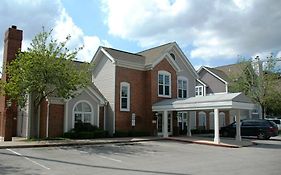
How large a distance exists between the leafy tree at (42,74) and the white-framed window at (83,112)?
8.76 ft

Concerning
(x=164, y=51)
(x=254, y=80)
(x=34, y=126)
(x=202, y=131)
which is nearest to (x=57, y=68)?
(x=34, y=126)

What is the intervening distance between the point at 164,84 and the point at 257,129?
9.35 m

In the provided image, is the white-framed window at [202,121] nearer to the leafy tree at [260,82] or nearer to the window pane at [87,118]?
the leafy tree at [260,82]

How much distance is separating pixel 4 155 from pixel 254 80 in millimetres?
35679

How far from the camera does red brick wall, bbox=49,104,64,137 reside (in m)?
24.3

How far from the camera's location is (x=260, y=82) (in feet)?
138

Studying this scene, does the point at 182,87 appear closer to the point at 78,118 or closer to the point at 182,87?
the point at 182,87

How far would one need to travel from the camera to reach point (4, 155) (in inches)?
603

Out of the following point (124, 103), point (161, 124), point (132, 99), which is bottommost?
point (161, 124)

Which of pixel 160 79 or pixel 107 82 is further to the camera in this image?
pixel 160 79

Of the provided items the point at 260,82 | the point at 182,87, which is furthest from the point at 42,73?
the point at 260,82

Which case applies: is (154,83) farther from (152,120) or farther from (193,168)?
(193,168)

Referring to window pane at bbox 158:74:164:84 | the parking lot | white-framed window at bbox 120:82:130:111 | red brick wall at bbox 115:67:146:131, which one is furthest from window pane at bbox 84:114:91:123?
the parking lot

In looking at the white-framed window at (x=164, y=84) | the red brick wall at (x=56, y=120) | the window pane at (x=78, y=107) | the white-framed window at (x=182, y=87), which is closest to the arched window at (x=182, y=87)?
the white-framed window at (x=182, y=87)
